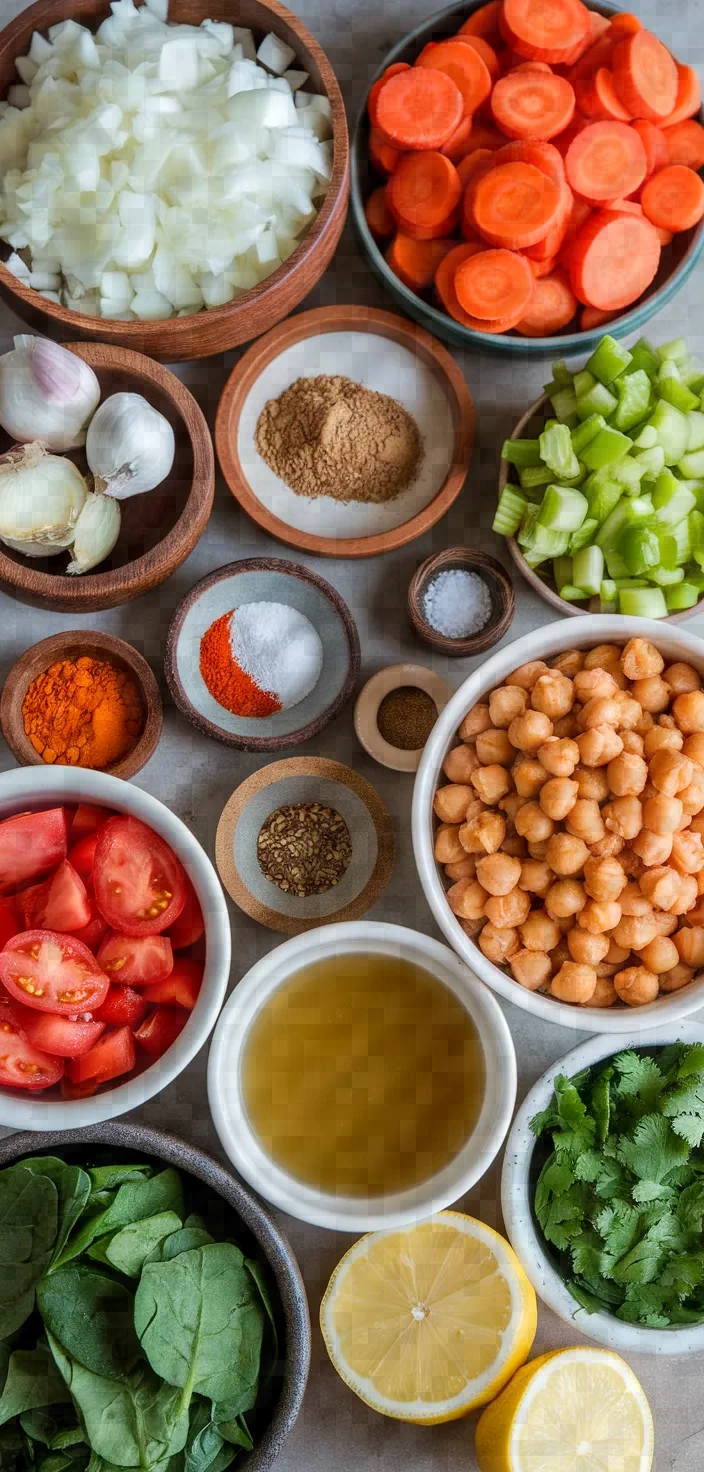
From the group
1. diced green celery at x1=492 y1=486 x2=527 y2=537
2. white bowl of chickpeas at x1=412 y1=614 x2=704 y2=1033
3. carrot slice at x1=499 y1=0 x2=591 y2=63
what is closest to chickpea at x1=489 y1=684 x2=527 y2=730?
white bowl of chickpeas at x1=412 y1=614 x2=704 y2=1033

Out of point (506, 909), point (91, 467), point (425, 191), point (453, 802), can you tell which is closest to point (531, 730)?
point (453, 802)

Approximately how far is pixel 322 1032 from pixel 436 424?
1.09 metres

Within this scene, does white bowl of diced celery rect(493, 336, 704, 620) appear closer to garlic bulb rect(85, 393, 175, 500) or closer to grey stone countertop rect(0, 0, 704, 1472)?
grey stone countertop rect(0, 0, 704, 1472)

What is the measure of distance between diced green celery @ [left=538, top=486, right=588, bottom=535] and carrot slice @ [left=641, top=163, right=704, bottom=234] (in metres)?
0.51

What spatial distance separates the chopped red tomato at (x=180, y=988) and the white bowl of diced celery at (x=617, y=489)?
0.85 meters

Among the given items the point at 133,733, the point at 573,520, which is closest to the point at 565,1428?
the point at 133,733

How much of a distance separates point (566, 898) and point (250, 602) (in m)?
0.77

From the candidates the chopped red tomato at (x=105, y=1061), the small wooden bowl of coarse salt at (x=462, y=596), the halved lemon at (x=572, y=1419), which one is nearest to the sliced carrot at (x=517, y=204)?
the small wooden bowl of coarse salt at (x=462, y=596)

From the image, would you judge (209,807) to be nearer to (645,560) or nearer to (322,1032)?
(322,1032)

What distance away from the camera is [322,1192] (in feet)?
5.93

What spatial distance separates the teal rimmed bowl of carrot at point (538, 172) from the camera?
1.91m

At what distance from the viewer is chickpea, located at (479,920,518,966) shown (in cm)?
172

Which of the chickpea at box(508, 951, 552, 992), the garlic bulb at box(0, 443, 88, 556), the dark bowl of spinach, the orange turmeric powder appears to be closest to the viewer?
the dark bowl of spinach

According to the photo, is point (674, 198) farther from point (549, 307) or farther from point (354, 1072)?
point (354, 1072)
